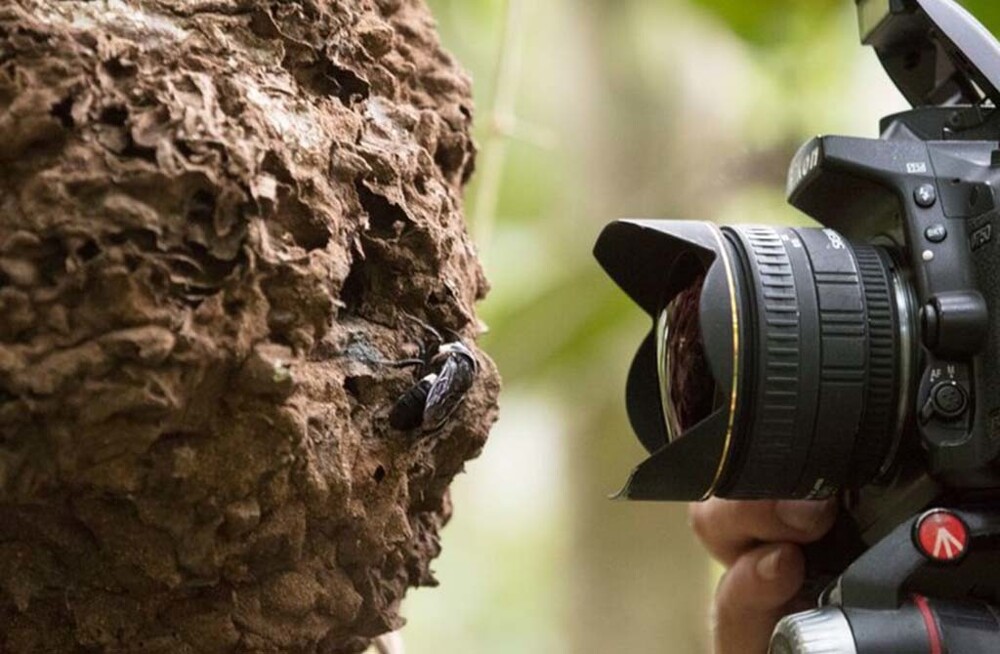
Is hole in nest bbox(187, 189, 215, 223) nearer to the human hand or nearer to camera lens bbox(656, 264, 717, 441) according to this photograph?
camera lens bbox(656, 264, 717, 441)

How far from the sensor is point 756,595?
102 centimetres

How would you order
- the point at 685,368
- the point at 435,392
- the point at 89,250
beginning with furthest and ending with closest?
the point at 685,368
the point at 435,392
the point at 89,250

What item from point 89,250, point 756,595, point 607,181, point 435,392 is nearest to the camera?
point 89,250

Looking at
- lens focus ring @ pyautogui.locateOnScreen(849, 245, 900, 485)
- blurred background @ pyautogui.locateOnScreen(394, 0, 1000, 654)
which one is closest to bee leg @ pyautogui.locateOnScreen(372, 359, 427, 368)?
lens focus ring @ pyautogui.locateOnScreen(849, 245, 900, 485)

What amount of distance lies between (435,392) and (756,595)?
1.22 ft

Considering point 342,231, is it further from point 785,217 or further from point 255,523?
point 785,217

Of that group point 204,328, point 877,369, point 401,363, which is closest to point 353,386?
point 401,363

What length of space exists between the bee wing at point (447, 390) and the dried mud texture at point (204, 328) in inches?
0.9

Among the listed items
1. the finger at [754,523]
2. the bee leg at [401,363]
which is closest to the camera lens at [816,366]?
the finger at [754,523]

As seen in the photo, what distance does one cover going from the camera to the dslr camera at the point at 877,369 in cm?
83

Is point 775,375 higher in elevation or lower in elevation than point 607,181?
higher

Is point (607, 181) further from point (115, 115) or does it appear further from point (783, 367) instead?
point (115, 115)

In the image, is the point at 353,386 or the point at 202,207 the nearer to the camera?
the point at 202,207

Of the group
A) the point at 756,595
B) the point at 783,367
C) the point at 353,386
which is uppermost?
the point at 783,367
